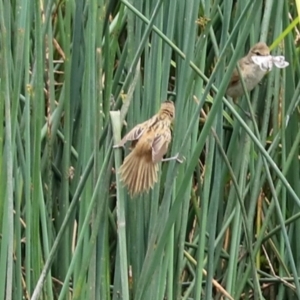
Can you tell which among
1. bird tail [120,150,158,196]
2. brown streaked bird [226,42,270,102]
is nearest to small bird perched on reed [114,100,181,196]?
bird tail [120,150,158,196]

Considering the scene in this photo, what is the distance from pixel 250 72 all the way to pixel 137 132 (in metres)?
0.57

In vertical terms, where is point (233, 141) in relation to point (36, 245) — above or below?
above

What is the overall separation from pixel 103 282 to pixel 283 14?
79cm

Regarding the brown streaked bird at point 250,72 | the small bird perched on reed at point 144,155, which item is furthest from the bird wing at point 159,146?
the brown streaked bird at point 250,72

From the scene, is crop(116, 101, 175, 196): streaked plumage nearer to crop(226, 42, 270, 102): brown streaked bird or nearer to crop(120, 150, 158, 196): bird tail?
crop(120, 150, 158, 196): bird tail

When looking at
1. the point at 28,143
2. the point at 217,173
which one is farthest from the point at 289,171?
the point at 28,143

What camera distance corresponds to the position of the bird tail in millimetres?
1126

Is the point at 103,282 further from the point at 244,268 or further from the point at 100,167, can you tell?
the point at 244,268

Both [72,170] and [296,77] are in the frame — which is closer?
[72,170]

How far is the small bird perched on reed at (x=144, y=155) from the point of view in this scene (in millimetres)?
1126

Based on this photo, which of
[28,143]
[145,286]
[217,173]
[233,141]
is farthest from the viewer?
[233,141]

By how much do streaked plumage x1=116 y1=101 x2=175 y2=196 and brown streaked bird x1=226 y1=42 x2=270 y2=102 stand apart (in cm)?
37

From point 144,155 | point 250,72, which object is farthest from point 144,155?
point 250,72

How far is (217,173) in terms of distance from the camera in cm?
148
